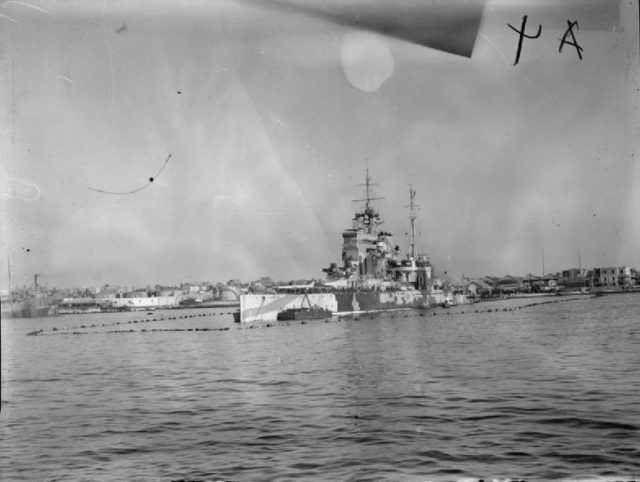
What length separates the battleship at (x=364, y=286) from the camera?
4891cm

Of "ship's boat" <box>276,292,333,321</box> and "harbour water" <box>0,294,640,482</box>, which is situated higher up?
"ship's boat" <box>276,292,333,321</box>

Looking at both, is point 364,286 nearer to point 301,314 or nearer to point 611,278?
point 301,314

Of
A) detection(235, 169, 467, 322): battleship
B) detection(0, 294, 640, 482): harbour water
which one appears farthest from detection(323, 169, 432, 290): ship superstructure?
detection(0, 294, 640, 482): harbour water

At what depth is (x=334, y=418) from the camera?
11094 millimetres

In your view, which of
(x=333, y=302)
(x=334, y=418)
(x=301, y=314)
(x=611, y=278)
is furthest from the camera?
(x=611, y=278)

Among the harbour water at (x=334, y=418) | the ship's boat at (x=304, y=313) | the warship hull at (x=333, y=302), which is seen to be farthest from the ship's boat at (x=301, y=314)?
the harbour water at (x=334, y=418)

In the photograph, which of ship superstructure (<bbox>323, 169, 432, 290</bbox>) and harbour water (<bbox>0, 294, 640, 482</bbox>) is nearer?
harbour water (<bbox>0, 294, 640, 482</bbox>)

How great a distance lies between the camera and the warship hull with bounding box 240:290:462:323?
47.8 meters

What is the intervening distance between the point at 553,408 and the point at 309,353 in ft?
41.1

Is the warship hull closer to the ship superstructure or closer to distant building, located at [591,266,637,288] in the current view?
the ship superstructure

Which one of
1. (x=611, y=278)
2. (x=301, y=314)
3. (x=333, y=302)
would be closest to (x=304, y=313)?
(x=301, y=314)

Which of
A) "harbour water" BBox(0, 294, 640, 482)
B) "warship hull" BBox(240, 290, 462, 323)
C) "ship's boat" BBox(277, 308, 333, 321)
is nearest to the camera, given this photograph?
"harbour water" BBox(0, 294, 640, 482)

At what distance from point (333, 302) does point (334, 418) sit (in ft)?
133

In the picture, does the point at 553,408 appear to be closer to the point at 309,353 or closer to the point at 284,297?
the point at 309,353
